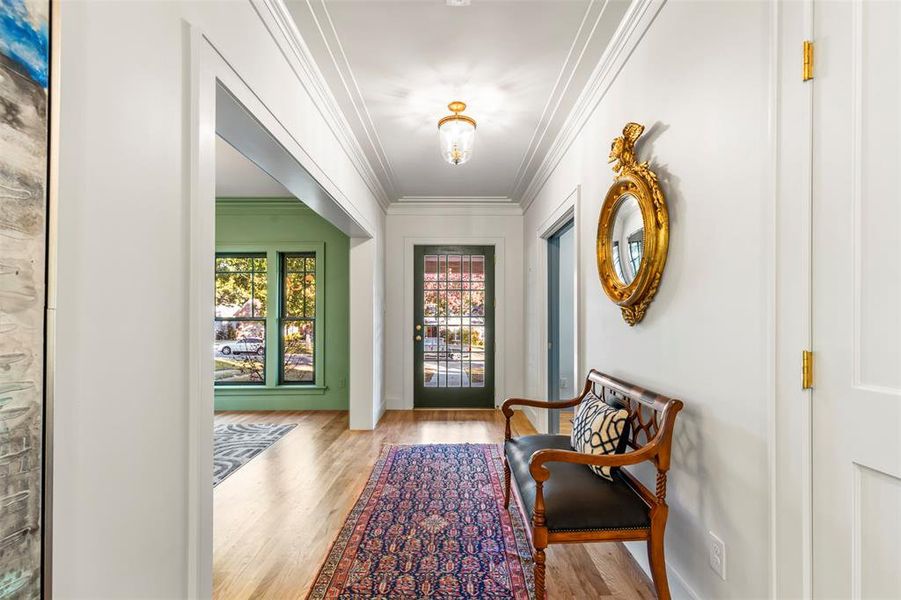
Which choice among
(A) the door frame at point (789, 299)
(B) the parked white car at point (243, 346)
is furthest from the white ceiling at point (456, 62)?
(B) the parked white car at point (243, 346)

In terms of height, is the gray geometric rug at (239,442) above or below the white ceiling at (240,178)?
below

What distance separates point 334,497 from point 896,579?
268cm

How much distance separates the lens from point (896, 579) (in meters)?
0.97

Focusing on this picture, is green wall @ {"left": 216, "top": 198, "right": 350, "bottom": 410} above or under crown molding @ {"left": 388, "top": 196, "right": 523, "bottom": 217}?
under

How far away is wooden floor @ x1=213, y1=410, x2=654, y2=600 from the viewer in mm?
1961

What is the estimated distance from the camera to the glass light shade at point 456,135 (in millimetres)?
2891

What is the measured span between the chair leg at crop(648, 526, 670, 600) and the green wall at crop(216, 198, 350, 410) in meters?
4.45

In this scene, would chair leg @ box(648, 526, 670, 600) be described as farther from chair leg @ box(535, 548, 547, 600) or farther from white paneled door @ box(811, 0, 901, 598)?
white paneled door @ box(811, 0, 901, 598)

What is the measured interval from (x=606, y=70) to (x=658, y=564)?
240 centimetres

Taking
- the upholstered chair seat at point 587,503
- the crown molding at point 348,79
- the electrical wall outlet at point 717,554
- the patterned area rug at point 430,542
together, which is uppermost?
the crown molding at point 348,79

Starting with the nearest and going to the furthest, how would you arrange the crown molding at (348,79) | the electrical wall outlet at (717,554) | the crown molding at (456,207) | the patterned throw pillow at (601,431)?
the electrical wall outlet at (717,554) < the patterned throw pillow at (601,431) < the crown molding at (348,79) < the crown molding at (456,207)

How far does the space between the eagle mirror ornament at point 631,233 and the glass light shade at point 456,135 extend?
1.03m

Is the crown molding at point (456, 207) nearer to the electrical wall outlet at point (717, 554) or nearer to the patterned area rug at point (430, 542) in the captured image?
the patterned area rug at point (430, 542)

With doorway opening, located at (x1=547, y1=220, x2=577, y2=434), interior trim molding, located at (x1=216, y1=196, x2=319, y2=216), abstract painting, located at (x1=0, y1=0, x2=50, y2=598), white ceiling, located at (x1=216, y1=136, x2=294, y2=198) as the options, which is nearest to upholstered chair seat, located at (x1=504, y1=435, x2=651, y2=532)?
abstract painting, located at (x1=0, y1=0, x2=50, y2=598)
